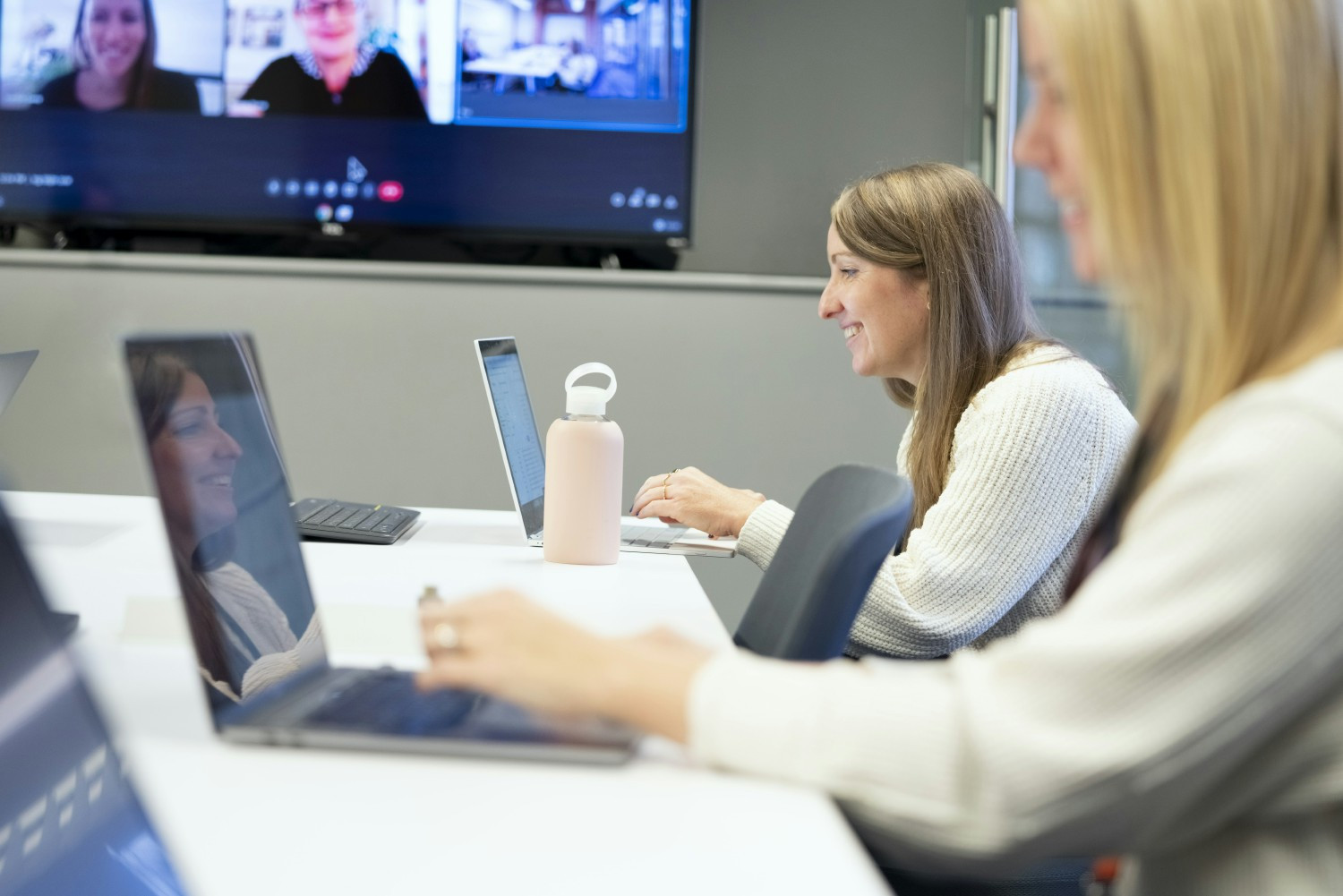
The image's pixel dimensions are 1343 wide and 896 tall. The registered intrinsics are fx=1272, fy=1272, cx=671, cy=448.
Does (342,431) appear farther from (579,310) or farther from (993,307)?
(993,307)

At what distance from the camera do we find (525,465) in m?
1.85

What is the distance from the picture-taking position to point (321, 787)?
0.70 metres

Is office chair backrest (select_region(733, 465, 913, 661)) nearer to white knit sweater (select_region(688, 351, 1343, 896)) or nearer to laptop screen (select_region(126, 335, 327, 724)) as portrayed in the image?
white knit sweater (select_region(688, 351, 1343, 896))

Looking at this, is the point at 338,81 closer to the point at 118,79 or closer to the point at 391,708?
the point at 118,79

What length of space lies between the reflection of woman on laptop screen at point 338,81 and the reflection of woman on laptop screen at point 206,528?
2.20m

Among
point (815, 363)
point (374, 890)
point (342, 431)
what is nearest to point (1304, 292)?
point (374, 890)

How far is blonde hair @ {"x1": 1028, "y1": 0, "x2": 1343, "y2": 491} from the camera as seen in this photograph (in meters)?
0.63

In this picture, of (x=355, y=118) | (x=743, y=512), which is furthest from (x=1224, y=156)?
(x=355, y=118)

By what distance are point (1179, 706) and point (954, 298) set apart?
1.22 metres

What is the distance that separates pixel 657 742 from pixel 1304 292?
0.45 metres

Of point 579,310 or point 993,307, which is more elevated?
point 993,307

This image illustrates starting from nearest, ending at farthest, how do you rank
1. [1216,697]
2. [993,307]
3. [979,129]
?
[1216,697], [993,307], [979,129]

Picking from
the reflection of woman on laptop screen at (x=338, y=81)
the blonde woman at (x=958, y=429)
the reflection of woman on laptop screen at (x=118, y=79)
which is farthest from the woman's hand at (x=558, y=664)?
the reflection of woman on laptop screen at (x=118, y=79)

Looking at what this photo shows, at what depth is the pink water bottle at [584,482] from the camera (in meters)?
1.46
